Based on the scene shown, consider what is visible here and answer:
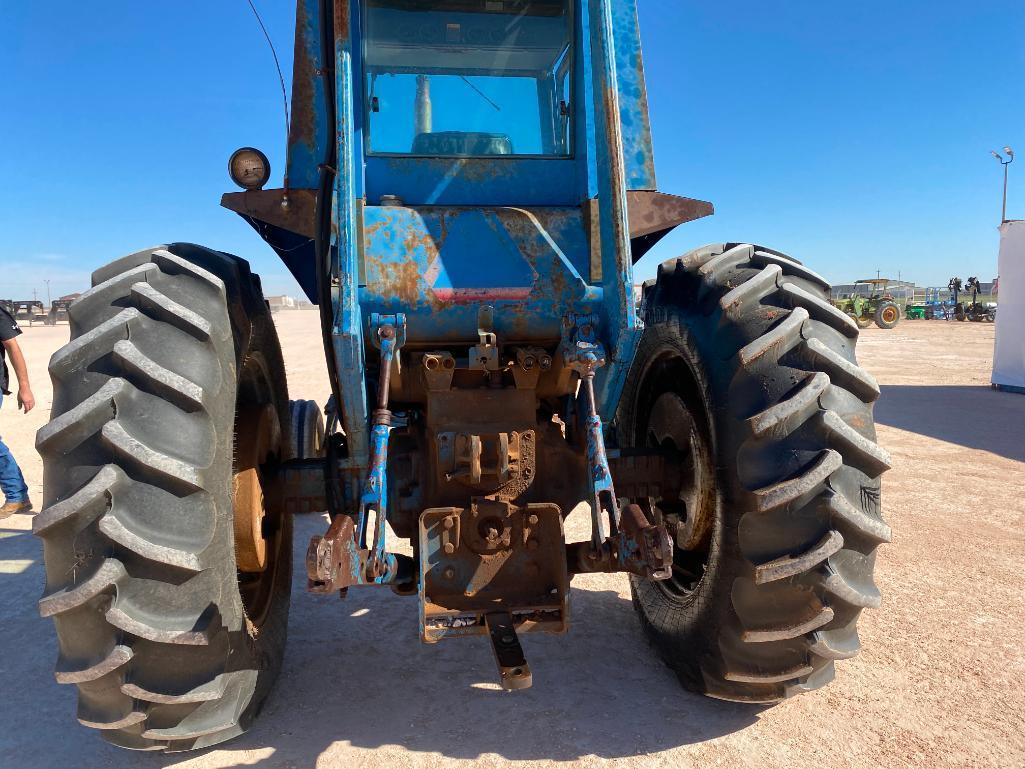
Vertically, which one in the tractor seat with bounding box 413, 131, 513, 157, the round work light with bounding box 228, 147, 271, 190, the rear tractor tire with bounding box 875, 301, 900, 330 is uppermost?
the tractor seat with bounding box 413, 131, 513, 157

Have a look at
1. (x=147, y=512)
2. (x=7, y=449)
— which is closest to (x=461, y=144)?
(x=147, y=512)

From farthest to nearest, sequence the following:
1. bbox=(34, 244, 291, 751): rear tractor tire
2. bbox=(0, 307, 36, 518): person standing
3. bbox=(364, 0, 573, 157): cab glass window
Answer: bbox=(0, 307, 36, 518): person standing → bbox=(364, 0, 573, 157): cab glass window → bbox=(34, 244, 291, 751): rear tractor tire

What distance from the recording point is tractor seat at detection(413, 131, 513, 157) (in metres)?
3.08

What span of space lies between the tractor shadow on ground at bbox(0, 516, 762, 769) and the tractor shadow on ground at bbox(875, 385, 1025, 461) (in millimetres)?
6442

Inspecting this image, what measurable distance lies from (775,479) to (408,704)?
1.76 metres

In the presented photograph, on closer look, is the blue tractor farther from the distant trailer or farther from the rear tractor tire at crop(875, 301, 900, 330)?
the rear tractor tire at crop(875, 301, 900, 330)

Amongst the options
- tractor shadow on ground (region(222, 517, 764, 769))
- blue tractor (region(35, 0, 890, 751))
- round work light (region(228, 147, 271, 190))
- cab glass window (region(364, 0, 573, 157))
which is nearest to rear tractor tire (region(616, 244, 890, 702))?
blue tractor (region(35, 0, 890, 751))

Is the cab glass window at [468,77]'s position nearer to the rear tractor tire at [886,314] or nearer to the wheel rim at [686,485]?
the wheel rim at [686,485]

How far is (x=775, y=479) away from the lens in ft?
7.80

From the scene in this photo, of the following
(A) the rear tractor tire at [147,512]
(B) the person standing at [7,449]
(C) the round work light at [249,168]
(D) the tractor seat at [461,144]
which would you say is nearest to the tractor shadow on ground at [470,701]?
(A) the rear tractor tire at [147,512]

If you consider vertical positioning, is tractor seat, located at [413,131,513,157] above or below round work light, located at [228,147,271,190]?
above

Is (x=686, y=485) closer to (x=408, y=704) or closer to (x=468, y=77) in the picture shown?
(x=408, y=704)

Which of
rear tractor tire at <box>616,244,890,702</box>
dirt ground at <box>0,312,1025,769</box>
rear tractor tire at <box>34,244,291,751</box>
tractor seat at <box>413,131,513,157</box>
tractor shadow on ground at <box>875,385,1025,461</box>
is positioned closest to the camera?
rear tractor tire at <box>34,244,291,751</box>

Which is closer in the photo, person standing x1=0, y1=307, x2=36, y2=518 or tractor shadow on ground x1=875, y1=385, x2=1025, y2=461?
person standing x1=0, y1=307, x2=36, y2=518
